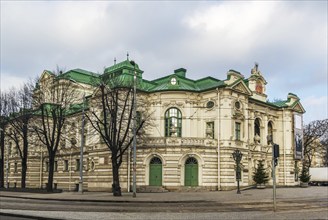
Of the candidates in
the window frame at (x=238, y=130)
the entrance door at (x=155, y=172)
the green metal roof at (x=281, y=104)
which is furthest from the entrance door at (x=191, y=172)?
the green metal roof at (x=281, y=104)

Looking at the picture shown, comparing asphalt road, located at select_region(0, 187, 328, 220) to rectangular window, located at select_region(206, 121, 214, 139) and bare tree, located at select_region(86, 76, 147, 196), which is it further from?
rectangular window, located at select_region(206, 121, 214, 139)

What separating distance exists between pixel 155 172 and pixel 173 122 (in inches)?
249

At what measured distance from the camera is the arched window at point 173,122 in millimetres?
46094

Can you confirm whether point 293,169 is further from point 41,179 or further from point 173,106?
point 41,179

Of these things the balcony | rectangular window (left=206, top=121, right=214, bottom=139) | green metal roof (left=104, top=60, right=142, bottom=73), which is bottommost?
the balcony

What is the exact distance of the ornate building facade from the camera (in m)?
43.5

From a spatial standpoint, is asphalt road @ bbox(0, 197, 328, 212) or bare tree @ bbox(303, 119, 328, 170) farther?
bare tree @ bbox(303, 119, 328, 170)

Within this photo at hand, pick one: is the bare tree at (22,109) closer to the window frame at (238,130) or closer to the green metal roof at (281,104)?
the window frame at (238,130)

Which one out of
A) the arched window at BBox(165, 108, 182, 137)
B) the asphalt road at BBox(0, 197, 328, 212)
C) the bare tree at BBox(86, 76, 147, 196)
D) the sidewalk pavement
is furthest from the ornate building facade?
the asphalt road at BBox(0, 197, 328, 212)

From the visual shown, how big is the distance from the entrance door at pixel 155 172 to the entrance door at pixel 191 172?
2999mm

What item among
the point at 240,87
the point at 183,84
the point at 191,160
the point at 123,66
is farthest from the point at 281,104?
the point at 123,66

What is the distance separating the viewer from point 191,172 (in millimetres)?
43719

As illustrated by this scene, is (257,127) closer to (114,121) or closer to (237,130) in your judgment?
Answer: (237,130)

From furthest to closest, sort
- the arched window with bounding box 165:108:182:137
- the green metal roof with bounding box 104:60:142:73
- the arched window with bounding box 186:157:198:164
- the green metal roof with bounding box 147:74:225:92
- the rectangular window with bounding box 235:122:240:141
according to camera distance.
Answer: the green metal roof with bounding box 104:60:142:73 < the rectangular window with bounding box 235:122:240:141 < the green metal roof with bounding box 147:74:225:92 < the arched window with bounding box 165:108:182:137 < the arched window with bounding box 186:157:198:164
